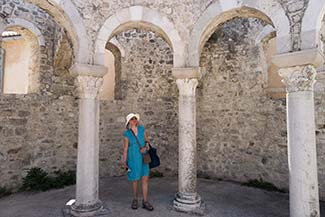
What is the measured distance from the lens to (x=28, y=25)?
6078 millimetres

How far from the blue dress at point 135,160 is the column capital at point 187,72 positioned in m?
1.10

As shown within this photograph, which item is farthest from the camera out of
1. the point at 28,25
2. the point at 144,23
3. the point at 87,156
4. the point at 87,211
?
the point at 28,25

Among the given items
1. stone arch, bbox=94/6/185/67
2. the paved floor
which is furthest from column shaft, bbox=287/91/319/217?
stone arch, bbox=94/6/185/67

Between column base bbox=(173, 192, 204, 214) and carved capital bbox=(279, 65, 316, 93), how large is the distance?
221 centimetres

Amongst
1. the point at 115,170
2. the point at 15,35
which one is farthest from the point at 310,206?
the point at 15,35

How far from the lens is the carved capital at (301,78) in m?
3.19

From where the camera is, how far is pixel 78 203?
3.83 metres

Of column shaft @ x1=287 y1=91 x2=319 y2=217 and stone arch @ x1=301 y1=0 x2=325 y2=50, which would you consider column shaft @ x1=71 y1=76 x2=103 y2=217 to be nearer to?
column shaft @ x1=287 y1=91 x2=319 y2=217

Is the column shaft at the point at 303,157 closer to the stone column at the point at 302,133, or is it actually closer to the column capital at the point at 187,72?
the stone column at the point at 302,133

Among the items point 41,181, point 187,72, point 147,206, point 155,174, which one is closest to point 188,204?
point 147,206

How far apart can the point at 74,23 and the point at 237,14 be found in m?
2.60

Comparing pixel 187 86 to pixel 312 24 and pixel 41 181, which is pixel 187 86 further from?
pixel 41 181

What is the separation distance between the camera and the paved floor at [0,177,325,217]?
4.02 meters

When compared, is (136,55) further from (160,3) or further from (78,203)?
(78,203)
